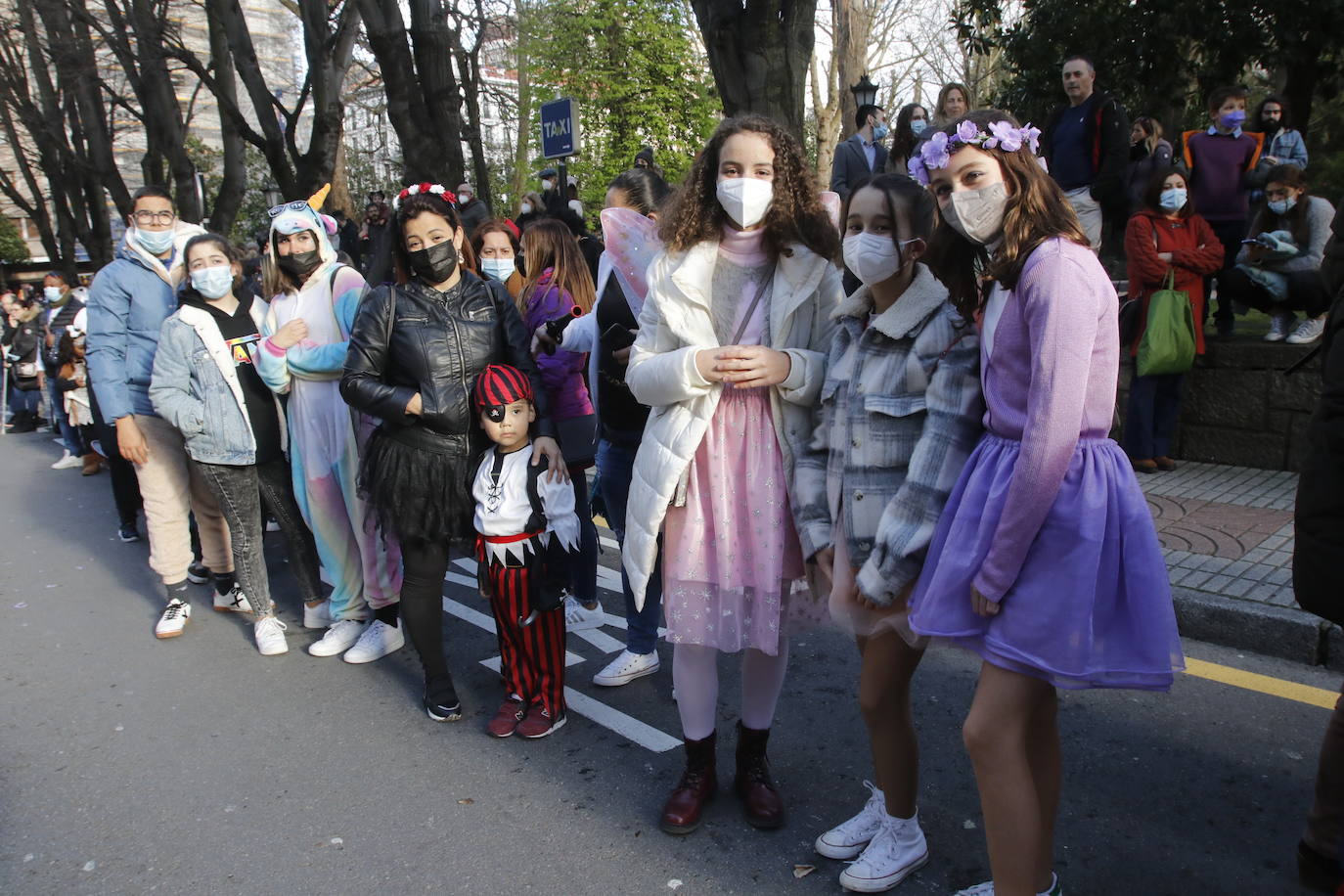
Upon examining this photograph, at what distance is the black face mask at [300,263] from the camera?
421 centimetres

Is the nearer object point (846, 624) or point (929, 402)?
point (929, 402)

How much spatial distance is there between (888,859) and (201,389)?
3.69 metres

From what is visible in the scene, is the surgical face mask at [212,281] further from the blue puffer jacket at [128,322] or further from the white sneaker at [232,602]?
the white sneaker at [232,602]

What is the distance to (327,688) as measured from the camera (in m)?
4.17

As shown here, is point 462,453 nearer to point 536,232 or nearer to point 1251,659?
point 536,232

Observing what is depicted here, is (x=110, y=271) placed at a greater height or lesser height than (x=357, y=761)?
greater

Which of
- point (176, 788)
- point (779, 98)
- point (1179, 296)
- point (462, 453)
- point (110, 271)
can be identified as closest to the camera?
point (176, 788)

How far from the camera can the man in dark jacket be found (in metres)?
7.19

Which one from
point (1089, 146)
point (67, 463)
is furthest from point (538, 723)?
point (67, 463)

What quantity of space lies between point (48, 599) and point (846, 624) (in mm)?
5215

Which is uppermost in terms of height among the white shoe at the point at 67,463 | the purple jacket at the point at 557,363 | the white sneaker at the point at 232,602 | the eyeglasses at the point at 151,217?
the eyeglasses at the point at 151,217

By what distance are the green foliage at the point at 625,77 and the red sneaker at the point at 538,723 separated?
2559 cm

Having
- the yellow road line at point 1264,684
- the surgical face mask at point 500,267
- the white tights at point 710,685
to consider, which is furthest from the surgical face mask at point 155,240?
the yellow road line at point 1264,684

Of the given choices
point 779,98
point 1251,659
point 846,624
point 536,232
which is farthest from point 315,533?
point 779,98
